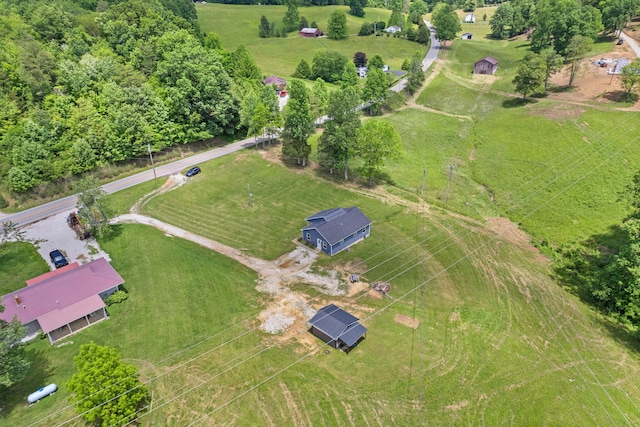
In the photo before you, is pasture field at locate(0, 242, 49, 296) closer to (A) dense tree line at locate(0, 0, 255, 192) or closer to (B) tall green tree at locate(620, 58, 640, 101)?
(A) dense tree line at locate(0, 0, 255, 192)

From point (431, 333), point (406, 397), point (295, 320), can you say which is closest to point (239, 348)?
point (295, 320)

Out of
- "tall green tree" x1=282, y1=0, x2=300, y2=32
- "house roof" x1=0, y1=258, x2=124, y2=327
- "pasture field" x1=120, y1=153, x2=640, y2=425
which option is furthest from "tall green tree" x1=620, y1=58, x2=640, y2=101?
"tall green tree" x1=282, y1=0, x2=300, y2=32

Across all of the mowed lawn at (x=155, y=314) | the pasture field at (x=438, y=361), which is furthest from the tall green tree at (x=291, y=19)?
the pasture field at (x=438, y=361)

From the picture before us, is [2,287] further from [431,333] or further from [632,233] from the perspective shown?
[632,233]

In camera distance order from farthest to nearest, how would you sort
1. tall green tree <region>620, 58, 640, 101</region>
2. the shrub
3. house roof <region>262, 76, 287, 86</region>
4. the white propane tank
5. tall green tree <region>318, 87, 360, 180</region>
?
house roof <region>262, 76, 287, 86</region>
tall green tree <region>620, 58, 640, 101</region>
tall green tree <region>318, 87, 360, 180</region>
the shrub
the white propane tank

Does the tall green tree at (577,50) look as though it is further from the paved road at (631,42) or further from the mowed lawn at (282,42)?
the mowed lawn at (282,42)

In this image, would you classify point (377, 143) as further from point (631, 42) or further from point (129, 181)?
point (631, 42)
